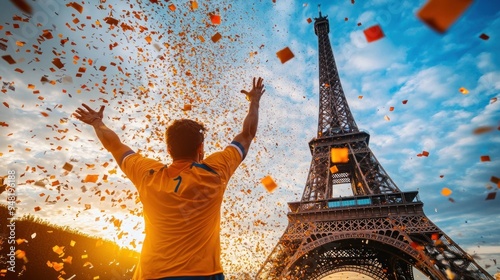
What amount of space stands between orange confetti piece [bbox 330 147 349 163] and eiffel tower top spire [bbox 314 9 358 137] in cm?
199

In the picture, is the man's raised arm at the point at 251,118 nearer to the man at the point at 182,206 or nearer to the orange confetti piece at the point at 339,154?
the man at the point at 182,206

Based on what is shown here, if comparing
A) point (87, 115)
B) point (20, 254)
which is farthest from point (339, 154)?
point (87, 115)

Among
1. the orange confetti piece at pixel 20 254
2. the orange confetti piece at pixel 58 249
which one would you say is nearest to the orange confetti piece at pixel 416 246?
the orange confetti piece at pixel 58 249

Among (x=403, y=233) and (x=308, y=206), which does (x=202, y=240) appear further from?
(x=308, y=206)

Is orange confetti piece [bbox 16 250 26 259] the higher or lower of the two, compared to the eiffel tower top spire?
lower

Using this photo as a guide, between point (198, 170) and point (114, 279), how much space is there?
55.2ft

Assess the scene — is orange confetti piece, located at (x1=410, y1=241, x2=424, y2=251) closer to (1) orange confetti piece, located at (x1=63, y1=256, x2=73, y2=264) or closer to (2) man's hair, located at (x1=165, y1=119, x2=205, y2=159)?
(1) orange confetti piece, located at (x1=63, y1=256, x2=73, y2=264)

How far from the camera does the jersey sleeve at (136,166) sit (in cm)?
208

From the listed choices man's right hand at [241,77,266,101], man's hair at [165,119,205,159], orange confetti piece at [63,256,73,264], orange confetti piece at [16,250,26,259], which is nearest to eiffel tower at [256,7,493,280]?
orange confetti piece at [63,256,73,264]

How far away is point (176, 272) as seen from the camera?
64.4 inches

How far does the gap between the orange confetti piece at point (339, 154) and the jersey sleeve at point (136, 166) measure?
92.1ft

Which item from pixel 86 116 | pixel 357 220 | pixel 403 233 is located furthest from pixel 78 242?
pixel 403 233

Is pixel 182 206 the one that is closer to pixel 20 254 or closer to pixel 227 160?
pixel 227 160

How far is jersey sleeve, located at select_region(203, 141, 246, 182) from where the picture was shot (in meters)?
2.01
